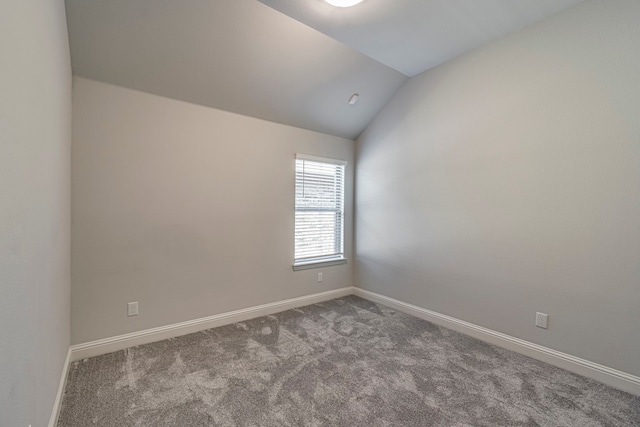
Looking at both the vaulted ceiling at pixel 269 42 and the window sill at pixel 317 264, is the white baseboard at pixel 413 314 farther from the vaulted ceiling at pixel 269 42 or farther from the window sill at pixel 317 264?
the vaulted ceiling at pixel 269 42

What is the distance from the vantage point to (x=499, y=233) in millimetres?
2645

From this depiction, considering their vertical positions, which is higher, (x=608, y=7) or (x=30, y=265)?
(x=608, y=7)

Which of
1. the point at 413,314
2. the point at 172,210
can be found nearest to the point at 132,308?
the point at 172,210

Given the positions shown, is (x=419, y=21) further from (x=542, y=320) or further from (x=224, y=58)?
(x=542, y=320)

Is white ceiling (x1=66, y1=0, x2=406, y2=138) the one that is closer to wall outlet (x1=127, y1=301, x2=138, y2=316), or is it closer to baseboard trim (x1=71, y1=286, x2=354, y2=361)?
wall outlet (x1=127, y1=301, x2=138, y2=316)

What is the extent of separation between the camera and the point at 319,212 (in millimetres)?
3795

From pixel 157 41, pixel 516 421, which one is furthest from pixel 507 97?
pixel 157 41

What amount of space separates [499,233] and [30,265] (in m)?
3.16

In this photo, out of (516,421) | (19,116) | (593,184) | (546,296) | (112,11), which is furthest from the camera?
(546,296)

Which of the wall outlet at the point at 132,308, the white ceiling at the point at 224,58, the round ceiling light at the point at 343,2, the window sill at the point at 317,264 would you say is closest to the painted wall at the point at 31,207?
the white ceiling at the point at 224,58

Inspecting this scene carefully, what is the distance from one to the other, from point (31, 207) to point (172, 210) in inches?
62.5

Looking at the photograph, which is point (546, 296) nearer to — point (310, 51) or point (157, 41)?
point (310, 51)

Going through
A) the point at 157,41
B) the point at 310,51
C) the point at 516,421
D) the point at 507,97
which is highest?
the point at 310,51

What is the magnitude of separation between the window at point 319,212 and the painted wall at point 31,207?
7.45 feet
